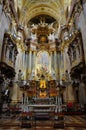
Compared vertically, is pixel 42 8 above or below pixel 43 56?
above

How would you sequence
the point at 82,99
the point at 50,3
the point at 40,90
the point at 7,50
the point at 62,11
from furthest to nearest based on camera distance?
the point at 50,3 → the point at 62,11 → the point at 40,90 → the point at 82,99 → the point at 7,50

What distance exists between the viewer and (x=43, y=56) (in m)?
21.6

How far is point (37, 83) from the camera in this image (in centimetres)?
1906

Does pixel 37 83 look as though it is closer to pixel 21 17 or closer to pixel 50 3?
pixel 21 17

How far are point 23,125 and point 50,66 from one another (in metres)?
14.9

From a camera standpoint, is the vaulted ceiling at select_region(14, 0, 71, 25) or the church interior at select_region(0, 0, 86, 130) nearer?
the church interior at select_region(0, 0, 86, 130)

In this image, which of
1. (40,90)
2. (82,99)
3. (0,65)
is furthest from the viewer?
(40,90)

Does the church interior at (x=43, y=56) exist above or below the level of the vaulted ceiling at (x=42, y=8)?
below

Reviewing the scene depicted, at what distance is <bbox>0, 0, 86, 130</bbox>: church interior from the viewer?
38.0ft

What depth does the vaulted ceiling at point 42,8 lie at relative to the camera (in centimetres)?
1973

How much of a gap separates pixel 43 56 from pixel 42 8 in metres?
7.69

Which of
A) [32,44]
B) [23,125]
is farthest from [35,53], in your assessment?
[23,125]

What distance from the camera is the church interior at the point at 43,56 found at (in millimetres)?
11578

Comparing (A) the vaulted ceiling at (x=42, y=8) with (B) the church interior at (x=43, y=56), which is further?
(A) the vaulted ceiling at (x=42, y=8)
